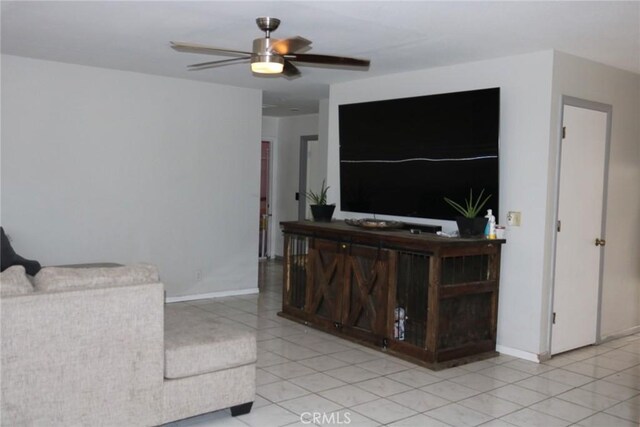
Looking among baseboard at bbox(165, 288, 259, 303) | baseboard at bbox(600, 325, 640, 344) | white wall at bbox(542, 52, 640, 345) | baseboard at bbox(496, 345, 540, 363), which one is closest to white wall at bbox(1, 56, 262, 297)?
baseboard at bbox(165, 288, 259, 303)

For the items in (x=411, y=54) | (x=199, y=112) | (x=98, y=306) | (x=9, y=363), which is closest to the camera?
(x=9, y=363)

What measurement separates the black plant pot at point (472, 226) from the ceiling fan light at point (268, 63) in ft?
6.81

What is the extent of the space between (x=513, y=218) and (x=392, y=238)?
1019mm

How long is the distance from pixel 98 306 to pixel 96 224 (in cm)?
331

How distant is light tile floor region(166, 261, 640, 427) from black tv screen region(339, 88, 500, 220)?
1371 mm

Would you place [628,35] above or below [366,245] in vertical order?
above

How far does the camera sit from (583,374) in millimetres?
4469

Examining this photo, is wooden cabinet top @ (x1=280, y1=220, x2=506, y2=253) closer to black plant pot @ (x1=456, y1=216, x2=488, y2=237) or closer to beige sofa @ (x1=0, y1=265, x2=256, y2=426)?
black plant pot @ (x1=456, y1=216, x2=488, y2=237)

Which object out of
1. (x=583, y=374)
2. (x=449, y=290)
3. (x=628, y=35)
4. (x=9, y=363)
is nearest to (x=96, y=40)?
(x=9, y=363)

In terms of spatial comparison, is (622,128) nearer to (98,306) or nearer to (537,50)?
(537,50)

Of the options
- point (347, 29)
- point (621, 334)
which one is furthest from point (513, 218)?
point (347, 29)

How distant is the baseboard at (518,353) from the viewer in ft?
15.5

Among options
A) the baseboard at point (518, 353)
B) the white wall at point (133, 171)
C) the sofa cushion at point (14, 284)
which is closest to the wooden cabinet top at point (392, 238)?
the baseboard at point (518, 353)

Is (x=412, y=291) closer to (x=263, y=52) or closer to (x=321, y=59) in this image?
(x=321, y=59)
